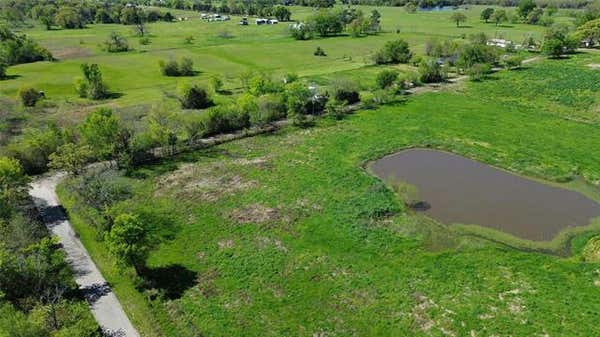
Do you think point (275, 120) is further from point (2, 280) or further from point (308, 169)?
point (2, 280)

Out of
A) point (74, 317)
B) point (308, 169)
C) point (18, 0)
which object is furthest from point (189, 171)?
point (18, 0)

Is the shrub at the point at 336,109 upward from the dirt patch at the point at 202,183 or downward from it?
upward

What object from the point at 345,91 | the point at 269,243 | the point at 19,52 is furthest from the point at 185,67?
the point at 269,243

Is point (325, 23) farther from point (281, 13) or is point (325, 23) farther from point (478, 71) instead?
point (478, 71)

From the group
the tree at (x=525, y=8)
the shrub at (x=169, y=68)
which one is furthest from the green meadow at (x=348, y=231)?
the tree at (x=525, y=8)

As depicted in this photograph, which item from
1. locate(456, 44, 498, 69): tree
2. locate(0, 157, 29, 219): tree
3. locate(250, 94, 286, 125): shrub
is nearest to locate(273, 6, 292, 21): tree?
locate(456, 44, 498, 69): tree

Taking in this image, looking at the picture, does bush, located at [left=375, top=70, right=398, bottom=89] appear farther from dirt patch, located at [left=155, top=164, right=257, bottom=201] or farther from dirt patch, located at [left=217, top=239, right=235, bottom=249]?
dirt patch, located at [left=217, top=239, right=235, bottom=249]

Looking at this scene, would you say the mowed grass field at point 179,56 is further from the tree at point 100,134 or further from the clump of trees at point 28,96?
the tree at point 100,134
